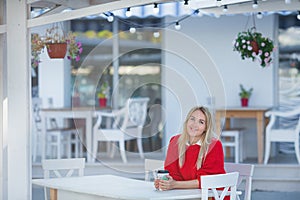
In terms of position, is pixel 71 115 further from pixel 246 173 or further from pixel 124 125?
pixel 246 173

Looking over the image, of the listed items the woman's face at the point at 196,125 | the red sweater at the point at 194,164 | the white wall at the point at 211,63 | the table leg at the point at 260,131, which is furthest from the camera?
the white wall at the point at 211,63

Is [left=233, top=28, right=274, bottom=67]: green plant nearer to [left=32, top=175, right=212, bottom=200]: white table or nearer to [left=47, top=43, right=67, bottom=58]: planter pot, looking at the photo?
[left=47, top=43, right=67, bottom=58]: planter pot

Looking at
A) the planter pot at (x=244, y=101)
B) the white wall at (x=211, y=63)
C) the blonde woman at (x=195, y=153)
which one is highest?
the white wall at (x=211, y=63)

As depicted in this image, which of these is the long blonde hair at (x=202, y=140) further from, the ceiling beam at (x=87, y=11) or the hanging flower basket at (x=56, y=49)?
the hanging flower basket at (x=56, y=49)

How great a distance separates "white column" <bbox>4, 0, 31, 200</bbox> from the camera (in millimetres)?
5496

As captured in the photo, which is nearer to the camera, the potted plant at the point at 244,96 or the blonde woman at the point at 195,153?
the blonde woman at the point at 195,153

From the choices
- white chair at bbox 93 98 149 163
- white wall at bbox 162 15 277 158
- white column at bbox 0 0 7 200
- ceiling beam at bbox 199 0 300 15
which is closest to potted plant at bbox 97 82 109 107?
white chair at bbox 93 98 149 163

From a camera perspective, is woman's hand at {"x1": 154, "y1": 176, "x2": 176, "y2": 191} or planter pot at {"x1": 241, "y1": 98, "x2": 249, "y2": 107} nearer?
woman's hand at {"x1": 154, "y1": 176, "x2": 176, "y2": 191}

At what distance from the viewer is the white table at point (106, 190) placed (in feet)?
14.3

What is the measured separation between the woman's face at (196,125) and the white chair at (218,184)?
52 centimetres

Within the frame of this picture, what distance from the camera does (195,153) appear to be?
4.86 meters

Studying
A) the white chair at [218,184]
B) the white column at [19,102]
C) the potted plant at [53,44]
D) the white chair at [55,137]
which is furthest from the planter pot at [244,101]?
the white chair at [218,184]

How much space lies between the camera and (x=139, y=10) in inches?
362

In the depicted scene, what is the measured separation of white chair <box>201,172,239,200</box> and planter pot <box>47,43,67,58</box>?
233cm
